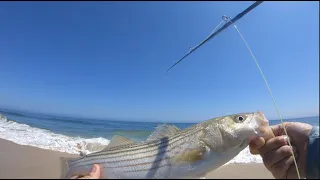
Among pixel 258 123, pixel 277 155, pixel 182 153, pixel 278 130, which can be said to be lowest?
pixel 277 155

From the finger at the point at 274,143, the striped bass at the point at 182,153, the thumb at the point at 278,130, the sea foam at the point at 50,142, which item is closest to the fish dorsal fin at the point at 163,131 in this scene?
the striped bass at the point at 182,153

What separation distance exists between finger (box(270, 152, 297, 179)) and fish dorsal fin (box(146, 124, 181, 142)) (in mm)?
1345

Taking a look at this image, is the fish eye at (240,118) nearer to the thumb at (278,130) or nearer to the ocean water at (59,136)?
the thumb at (278,130)

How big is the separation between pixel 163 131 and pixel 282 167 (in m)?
1.57

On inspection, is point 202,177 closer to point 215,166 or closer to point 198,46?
point 215,166

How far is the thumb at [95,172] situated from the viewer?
293 cm

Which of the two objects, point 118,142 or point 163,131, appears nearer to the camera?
point 163,131

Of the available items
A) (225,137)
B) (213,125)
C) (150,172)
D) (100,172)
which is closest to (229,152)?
(225,137)

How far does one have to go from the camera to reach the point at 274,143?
3305 mm

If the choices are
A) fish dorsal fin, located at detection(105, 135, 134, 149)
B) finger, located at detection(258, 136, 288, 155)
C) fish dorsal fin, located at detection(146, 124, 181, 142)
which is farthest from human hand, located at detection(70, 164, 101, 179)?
finger, located at detection(258, 136, 288, 155)

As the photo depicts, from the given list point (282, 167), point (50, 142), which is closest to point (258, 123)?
point (282, 167)

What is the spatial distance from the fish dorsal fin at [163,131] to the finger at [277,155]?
122cm

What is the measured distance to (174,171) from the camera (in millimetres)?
2812

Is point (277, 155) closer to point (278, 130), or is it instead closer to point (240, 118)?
point (278, 130)
